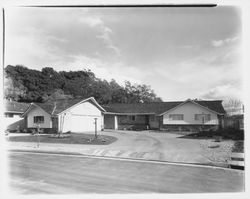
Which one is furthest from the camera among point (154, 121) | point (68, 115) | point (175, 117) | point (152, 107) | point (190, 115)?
point (154, 121)

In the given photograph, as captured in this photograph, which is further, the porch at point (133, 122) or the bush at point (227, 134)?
the porch at point (133, 122)

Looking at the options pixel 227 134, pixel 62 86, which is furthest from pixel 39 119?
pixel 227 134

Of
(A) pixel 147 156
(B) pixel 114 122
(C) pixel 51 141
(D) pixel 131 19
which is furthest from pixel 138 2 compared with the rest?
(B) pixel 114 122

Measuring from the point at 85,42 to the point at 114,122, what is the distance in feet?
28.7

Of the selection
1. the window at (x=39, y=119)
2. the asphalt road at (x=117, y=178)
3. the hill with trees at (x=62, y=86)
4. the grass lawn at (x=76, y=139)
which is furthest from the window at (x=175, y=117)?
the asphalt road at (x=117, y=178)

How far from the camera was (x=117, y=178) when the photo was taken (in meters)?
6.55

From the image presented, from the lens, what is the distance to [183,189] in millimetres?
5809

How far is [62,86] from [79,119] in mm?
3254

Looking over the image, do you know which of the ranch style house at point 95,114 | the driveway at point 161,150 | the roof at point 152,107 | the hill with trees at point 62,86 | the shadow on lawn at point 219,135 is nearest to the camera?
the hill with trees at point 62,86

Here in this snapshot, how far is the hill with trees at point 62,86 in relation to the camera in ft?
25.2

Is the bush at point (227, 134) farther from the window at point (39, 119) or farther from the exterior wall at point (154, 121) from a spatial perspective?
the window at point (39, 119)

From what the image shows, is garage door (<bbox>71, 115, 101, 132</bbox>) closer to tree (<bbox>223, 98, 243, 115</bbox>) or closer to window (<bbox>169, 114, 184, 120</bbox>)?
window (<bbox>169, 114, 184, 120</bbox>)

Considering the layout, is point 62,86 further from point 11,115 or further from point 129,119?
point 129,119

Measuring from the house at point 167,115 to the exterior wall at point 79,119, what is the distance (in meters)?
0.63
